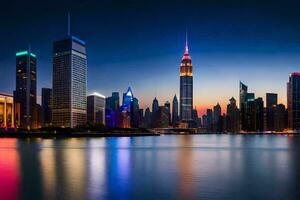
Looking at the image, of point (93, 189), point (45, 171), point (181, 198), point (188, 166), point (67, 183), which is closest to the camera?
point (181, 198)

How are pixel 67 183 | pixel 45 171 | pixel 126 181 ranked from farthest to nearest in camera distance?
pixel 45 171 < pixel 126 181 < pixel 67 183

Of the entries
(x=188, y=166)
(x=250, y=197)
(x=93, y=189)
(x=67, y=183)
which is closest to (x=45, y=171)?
(x=67, y=183)

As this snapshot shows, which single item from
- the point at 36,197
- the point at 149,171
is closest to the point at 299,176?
the point at 149,171

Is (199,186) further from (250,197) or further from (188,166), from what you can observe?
(188,166)

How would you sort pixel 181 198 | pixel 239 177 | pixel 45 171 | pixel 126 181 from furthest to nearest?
pixel 45 171 < pixel 239 177 < pixel 126 181 < pixel 181 198

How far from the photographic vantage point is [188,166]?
154 ft

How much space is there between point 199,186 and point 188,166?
1680 centimetres

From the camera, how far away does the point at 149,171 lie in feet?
137

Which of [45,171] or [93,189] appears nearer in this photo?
[93,189]

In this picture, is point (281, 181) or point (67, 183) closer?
point (67, 183)

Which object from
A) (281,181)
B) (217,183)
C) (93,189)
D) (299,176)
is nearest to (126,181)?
(93,189)

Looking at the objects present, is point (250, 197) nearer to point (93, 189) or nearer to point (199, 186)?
point (199, 186)

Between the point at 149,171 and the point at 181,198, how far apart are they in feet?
54.4

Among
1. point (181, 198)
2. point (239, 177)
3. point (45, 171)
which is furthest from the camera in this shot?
point (45, 171)
